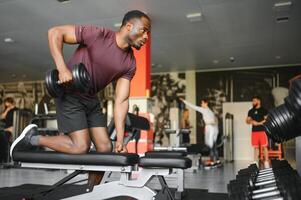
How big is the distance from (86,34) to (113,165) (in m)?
0.75

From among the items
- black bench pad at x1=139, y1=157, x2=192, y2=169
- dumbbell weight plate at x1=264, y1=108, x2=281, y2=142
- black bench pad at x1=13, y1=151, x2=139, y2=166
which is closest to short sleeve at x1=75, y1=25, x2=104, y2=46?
black bench pad at x1=13, y1=151, x2=139, y2=166

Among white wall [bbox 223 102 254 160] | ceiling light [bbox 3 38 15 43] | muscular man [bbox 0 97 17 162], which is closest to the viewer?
muscular man [bbox 0 97 17 162]

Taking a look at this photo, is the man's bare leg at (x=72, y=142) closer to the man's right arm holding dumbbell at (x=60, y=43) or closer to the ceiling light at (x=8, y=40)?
the man's right arm holding dumbbell at (x=60, y=43)

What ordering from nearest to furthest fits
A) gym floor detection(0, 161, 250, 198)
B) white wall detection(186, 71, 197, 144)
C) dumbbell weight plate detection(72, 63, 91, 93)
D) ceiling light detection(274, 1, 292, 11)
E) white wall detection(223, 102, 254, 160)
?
dumbbell weight plate detection(72, 63, 91, 93) < gym floor detection(0, 161, 250, 198) < ceiling light detection(274, 1, 292, 11) < white wall detection(223, 102, 254, 160) < white wall detection(186, 71, 197, 144)

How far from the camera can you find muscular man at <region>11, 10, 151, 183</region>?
1686 mm

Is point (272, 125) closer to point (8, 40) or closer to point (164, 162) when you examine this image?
point (164, 162)

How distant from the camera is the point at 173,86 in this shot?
943 centimetres

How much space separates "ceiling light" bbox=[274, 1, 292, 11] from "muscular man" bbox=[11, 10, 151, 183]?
3.64m

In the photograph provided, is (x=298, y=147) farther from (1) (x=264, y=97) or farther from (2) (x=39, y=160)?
(1) (x=264, y=97)

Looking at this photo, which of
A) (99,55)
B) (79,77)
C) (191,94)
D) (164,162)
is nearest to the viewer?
(79,77)

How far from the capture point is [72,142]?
169 centimetres

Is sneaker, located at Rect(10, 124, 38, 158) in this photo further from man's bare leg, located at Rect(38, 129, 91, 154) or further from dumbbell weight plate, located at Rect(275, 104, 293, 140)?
dumbbell weight plate, located at Rect(275, 104, 293, 140)

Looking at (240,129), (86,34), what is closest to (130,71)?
(86,34)

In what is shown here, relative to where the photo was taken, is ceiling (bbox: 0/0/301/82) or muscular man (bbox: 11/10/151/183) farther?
ceiling (bbox: 0/0/301/82)
